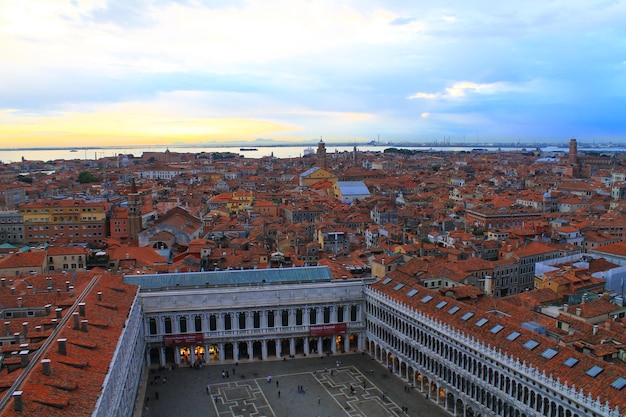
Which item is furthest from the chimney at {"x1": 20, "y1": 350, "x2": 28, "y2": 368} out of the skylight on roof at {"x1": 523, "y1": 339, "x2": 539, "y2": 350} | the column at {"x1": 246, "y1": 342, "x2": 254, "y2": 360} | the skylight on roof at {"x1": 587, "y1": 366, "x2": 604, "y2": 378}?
the skylight on roof at {"x1": 587, "y1": 366, "x2": 604, "y2": 378}

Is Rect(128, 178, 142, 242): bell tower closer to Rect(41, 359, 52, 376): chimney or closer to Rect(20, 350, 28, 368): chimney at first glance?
Rect(20, 350, 28, 368): chimney

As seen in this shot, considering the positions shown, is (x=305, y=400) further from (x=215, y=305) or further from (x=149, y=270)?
(x=149, y=270)

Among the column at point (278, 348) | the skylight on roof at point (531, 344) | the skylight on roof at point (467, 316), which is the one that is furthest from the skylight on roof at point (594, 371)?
the column at point (278, 348)

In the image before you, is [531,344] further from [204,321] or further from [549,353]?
[204,321]

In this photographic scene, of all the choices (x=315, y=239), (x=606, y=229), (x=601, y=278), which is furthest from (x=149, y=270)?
(x=606, y=229)

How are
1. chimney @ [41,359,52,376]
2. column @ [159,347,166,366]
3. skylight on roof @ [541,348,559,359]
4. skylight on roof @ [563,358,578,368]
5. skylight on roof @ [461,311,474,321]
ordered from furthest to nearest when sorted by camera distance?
column @ [159,347,166,366] → skylight on roof @ [461,311,474,321] → skylight on roof @ [541,348,559,359] → skylight on roof @ [563,358,578,368] → chimney @ [41,359,52,376]

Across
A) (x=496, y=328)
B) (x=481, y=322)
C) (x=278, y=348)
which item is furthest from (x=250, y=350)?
(x=496, y=328)
